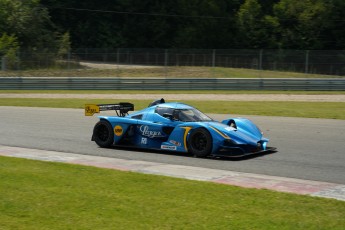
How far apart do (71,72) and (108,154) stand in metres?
28.0

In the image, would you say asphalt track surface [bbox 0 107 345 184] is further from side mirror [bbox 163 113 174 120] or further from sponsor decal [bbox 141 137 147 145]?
side mirror [bbox 163 113 174 120]

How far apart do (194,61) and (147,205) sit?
107ft

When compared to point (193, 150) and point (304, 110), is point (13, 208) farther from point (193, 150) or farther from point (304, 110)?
point (304, 110)

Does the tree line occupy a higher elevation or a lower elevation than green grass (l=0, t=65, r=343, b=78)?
higher

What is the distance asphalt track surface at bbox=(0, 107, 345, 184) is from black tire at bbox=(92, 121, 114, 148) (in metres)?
0.19

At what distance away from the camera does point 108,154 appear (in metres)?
11.7

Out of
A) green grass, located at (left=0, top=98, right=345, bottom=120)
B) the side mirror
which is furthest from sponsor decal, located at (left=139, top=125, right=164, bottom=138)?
green grass, located at (left=0, top=98, right=345, bottom=120)

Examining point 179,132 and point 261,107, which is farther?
point 261,107

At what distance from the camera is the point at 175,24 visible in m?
65.9

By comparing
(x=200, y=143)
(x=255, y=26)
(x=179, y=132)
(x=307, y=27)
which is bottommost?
(x=200, y=143)

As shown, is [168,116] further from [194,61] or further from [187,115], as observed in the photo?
[194,61]

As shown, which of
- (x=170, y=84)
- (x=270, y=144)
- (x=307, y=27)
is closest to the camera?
(x=270, y=144)

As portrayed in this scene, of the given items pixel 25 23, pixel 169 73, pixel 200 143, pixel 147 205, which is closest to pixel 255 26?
pixel 169 73

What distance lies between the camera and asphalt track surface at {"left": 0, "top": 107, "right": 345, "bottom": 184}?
389 inches
